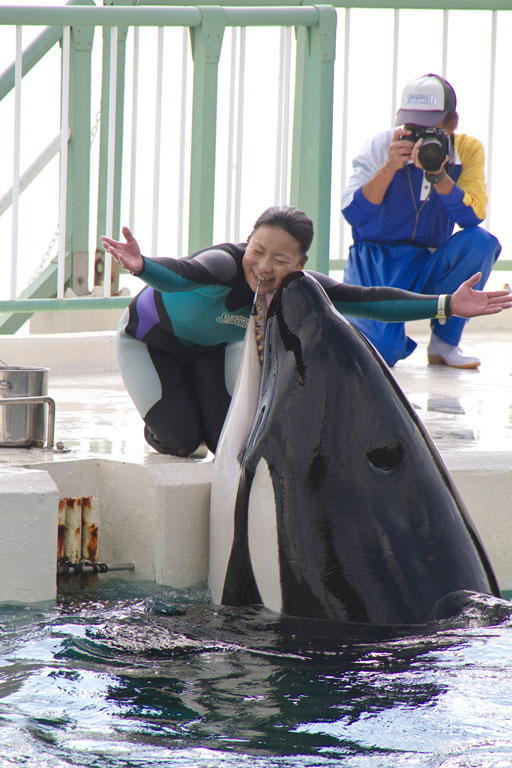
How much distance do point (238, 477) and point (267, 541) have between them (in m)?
0.26

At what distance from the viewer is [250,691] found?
8.43ft

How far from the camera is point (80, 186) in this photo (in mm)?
7070

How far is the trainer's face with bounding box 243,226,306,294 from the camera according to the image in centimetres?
365

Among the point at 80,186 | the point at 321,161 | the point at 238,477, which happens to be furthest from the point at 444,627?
the point at 80,186

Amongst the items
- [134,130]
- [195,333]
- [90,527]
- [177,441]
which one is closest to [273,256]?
[195,333]

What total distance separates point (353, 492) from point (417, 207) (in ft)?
12.6

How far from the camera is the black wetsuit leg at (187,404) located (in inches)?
165

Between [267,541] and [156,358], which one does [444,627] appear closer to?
[267,541]

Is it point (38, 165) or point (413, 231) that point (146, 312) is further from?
point (38, 165)

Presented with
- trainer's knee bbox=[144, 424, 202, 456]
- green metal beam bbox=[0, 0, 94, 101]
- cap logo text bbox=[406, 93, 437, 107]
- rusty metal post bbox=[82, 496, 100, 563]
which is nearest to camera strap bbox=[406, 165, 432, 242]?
cap logo text bbox=[406, 93, 437, 107]

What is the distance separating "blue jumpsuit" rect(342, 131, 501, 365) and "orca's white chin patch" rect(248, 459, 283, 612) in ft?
11.2

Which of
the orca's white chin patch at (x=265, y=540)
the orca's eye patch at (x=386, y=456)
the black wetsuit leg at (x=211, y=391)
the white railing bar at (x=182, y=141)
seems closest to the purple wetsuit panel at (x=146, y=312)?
the black wetsuit leg at (x=211, y=391)

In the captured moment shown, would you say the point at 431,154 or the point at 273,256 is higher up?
the point at 431,154

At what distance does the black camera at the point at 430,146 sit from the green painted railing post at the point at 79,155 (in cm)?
201
